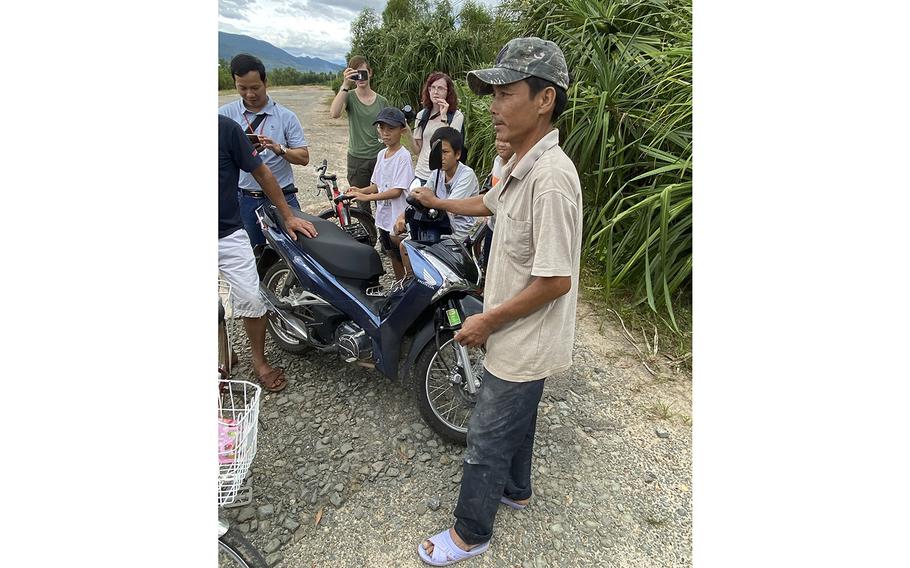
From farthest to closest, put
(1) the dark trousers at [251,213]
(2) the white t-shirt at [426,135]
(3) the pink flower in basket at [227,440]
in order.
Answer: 1. (2) the white t-shirt at [426,135]
2. (1) the dark trousers at [251,213]
3. (3) the pink flower in basket at [227,440]

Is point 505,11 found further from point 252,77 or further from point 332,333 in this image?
point 332,333

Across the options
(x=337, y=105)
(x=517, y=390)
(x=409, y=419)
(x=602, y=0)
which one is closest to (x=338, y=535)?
(x=409, y=419)

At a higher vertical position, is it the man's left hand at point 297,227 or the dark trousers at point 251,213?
the man's left hand at point 297,227

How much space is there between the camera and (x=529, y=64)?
1441 millimetres

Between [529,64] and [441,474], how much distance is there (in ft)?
5.76

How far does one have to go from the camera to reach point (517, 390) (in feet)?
5.37

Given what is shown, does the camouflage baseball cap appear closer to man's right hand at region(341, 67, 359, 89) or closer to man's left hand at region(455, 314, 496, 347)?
man's left hand at region(455, 314, 496, 347)

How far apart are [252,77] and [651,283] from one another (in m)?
2.96

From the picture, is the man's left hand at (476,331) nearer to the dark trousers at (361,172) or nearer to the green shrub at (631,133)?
the green shrub at (631,133)

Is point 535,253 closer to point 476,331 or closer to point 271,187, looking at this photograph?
point 476,331

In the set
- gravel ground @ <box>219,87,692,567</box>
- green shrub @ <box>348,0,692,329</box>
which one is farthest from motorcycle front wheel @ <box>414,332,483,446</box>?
green shrub @ <box>348,0,692,329</box>

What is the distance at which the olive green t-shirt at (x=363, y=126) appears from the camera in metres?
4.47

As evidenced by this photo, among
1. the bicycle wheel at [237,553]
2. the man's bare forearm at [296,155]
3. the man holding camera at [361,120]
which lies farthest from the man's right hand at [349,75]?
the bicycle wheel at [237,553]

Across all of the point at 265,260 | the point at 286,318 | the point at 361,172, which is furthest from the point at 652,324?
the point at 361,172
